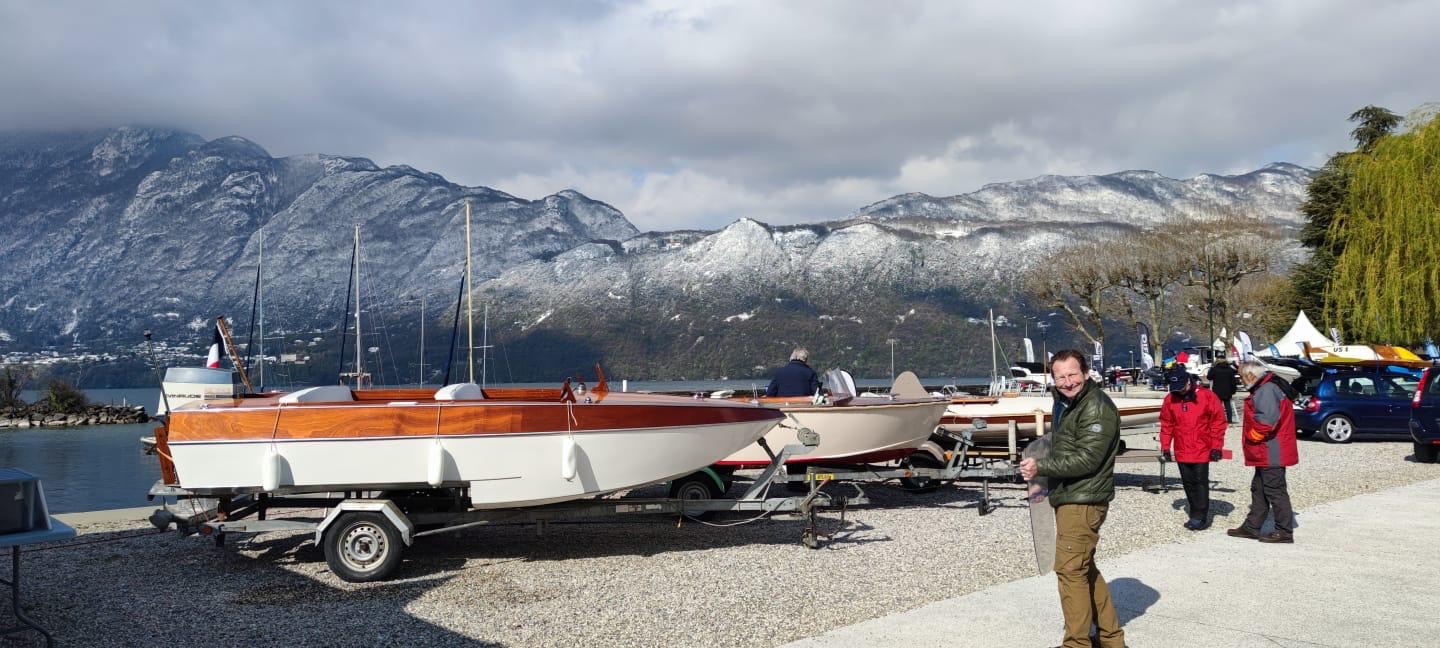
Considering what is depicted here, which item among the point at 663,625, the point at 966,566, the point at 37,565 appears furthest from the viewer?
the point at 37,565

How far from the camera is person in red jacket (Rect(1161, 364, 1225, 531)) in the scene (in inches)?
408

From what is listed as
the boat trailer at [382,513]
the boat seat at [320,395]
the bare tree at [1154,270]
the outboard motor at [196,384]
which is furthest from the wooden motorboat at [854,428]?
the bare tree at [1154,270]

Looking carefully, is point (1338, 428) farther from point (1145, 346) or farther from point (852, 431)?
point (1145, 346)

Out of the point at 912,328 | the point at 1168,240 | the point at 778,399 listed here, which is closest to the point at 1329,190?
the point at 1168,240

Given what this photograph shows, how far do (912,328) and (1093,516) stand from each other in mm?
173856

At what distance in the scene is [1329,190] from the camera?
4638 cm

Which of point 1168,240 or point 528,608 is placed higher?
point 1168,240

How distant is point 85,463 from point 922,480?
4027cm

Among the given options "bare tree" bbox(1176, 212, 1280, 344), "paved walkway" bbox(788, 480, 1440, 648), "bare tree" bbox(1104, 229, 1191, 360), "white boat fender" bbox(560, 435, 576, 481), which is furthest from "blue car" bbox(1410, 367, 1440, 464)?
"bare tree" bbox(1176, 212, 1280, 344)

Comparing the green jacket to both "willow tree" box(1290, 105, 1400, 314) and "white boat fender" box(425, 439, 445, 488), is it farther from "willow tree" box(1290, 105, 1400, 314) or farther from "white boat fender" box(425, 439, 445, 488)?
"willow tree" box(1290, 105, 1400, 314)

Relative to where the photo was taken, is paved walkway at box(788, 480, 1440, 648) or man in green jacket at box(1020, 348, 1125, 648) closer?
man in green jacket at box(1020, 348, 1125, 648)

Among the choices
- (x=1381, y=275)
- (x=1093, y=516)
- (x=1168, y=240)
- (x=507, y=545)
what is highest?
(x=1168, y=240)

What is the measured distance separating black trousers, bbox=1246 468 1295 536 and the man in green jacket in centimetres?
459

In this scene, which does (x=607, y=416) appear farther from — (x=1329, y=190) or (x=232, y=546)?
(x=1329, y=190)
